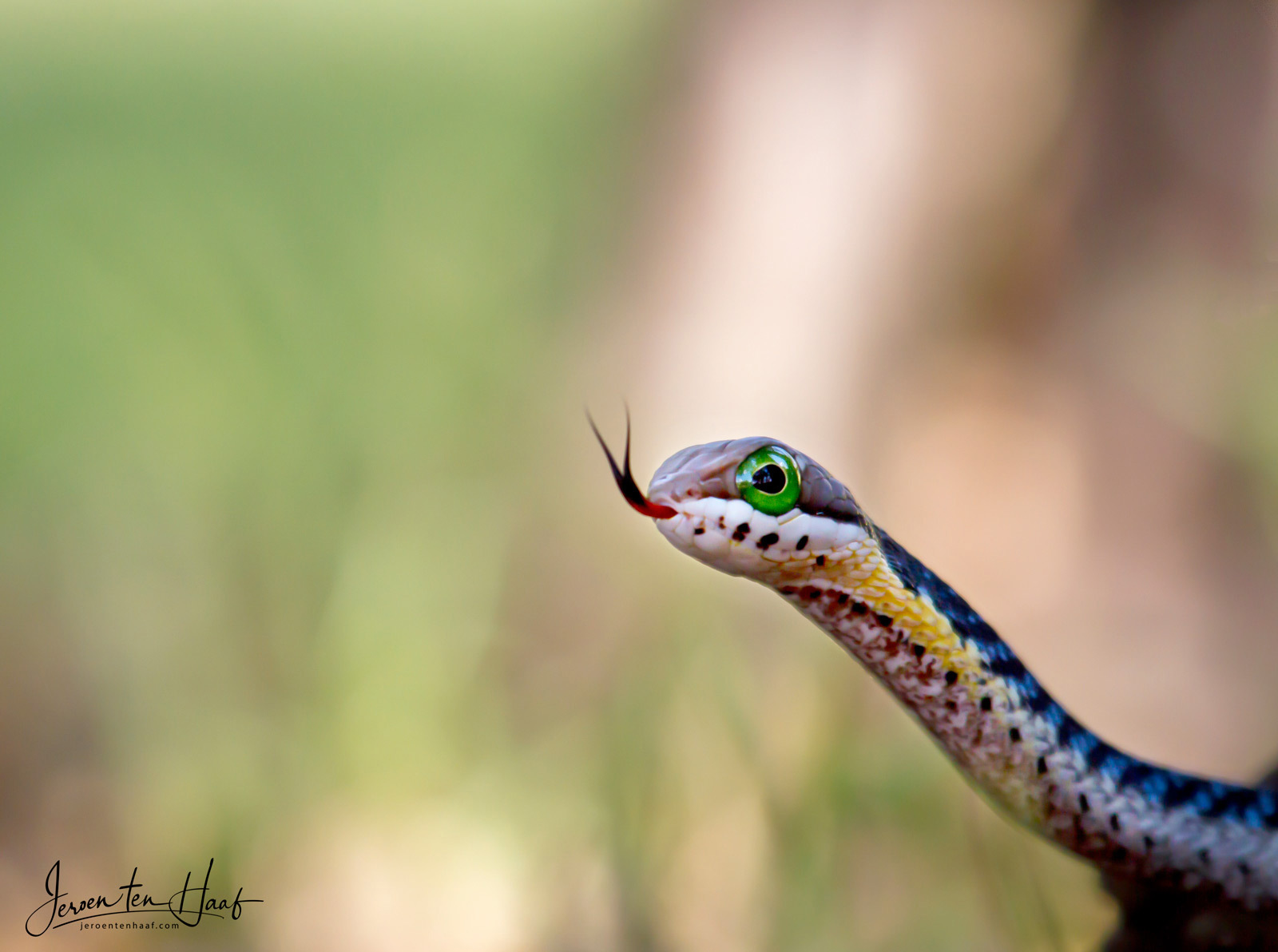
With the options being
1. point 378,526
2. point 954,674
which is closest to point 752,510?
point 954,674


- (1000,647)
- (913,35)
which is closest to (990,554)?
(1000,647)

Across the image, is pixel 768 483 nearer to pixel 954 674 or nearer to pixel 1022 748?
pixel 954 674

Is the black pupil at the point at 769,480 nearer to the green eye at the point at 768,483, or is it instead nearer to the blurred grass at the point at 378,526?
the green eye at the point at 768,483

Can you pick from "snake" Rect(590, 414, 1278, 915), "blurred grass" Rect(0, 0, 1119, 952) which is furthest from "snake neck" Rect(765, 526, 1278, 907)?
"blurred grass" Rect(0, 0, 1119, 952)

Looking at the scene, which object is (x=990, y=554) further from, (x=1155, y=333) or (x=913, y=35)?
(x=913, y=35)

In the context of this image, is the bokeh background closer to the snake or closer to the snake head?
the snake

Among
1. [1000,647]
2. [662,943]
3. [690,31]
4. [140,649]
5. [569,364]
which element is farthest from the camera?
[569,364]
